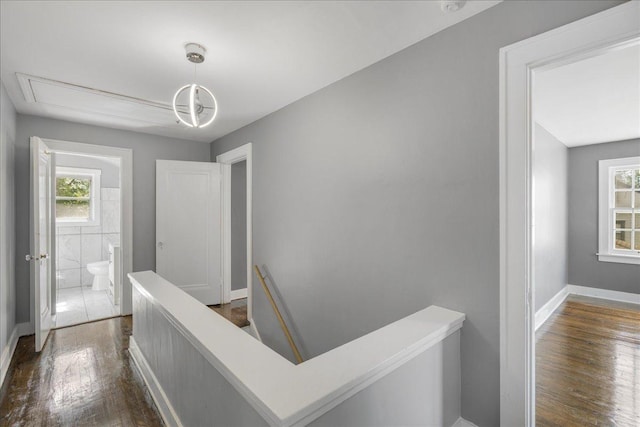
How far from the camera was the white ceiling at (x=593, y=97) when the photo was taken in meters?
2.26

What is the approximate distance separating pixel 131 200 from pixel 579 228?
679cm

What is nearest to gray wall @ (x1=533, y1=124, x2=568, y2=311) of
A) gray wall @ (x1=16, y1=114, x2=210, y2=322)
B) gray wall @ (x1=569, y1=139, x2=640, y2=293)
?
gray wall @ (x1=569, y1=139, x2=640, y2=293)

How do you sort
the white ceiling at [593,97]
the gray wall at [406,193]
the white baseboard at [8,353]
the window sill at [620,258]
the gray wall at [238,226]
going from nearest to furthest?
1. the gray wall at [406,193]
2. the white ceiling at [593,97]
3. the white baseboard at [8,353]
4. the window sill at [620,258]
5. the gray wall at [238,226]

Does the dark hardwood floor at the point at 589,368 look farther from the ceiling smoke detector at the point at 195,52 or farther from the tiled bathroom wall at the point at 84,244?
the tiled bathroom wall at the point at 84,244

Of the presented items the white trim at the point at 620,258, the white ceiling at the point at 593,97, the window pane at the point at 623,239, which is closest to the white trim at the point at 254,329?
the white ceiling at the point at 593,97

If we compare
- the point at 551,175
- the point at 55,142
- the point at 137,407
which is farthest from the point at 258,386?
the point at 551,175

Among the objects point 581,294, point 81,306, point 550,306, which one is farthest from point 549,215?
point 81,306

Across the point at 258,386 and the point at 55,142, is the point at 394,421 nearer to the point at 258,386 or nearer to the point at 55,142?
the point at 258,386

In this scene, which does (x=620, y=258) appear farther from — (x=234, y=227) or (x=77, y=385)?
(x=77, y=385)

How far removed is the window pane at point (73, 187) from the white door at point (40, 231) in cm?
239

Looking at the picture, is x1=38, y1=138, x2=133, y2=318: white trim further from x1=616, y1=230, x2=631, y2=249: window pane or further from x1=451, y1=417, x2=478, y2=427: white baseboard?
x1=616, y1=230, x2=631, y2=249: window pane

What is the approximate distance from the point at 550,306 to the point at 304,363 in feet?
14.2

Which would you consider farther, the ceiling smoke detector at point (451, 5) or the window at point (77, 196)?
the window at point (77, 196)

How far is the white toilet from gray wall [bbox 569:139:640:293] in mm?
7799
